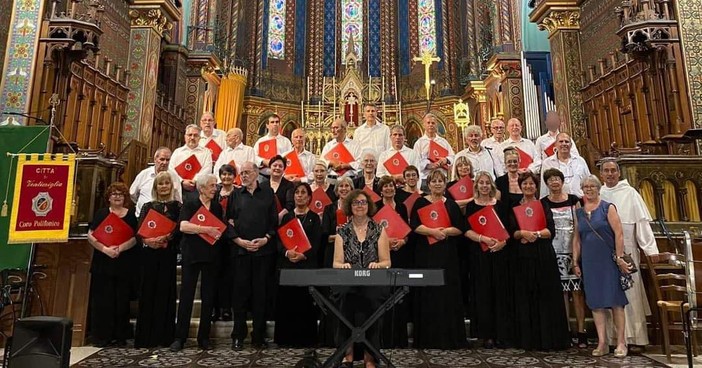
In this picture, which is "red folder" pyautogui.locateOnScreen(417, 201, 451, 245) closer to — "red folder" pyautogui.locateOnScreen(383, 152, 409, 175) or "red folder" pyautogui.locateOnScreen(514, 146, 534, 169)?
"red folder" pyautogui.locateOnScreen(383, 152, 409, 175)

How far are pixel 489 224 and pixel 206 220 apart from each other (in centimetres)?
237

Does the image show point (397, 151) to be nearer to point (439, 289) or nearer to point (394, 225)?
point (394, 225)

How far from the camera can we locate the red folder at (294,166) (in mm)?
5602

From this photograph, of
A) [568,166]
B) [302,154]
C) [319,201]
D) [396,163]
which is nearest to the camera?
[319,201]

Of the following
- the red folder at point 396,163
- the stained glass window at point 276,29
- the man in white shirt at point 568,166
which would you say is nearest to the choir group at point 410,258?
the man in white shirt at point 568,166

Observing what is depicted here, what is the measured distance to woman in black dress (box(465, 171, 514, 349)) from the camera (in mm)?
4281

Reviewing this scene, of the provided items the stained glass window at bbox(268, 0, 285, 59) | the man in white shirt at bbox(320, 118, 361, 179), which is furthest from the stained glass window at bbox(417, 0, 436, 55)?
the man in white shirt at bbox(320, 118, 361, 179)

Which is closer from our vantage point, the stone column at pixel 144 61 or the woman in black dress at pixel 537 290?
the woman in black dress at pixel 537 290

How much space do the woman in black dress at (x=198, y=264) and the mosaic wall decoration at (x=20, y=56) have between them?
3.53 meters

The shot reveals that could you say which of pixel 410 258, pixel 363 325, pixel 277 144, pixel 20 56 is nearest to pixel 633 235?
pixel 410 258

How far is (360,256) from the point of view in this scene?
12.1 feet

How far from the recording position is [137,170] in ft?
29.8

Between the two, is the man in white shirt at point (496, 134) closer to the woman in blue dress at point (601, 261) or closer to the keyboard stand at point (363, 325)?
the woman in blue dress at point (601, 261)

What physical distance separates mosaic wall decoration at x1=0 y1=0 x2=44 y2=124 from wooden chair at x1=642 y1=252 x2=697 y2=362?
7118mm
